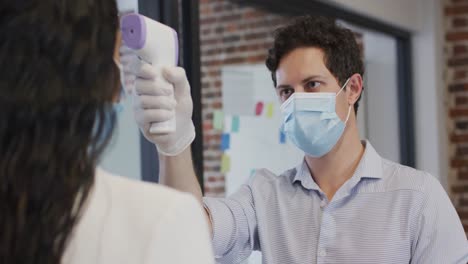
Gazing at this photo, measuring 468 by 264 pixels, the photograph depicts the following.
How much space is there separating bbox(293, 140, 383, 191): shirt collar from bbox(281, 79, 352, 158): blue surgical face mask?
71 mm

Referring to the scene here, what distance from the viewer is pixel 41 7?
747 millimetres

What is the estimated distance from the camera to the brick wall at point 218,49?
2979mm

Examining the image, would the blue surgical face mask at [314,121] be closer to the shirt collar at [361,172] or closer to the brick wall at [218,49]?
the shirt collar at [361,172]

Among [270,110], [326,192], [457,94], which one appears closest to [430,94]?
[457,94]

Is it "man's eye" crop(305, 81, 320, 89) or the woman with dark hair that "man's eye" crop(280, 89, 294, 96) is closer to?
"man's eye" crop(305, 81, 320, 89)

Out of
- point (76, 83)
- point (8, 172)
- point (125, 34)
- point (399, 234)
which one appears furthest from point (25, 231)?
point (399, 234)

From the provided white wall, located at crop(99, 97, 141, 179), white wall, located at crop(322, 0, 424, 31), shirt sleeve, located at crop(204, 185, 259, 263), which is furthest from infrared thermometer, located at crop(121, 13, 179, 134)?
white wall, located at crop(322, 0, 424, 31)

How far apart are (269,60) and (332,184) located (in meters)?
0.40

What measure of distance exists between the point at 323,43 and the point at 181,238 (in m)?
1.21

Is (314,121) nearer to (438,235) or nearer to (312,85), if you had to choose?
(312,85)

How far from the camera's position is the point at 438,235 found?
1.67 m

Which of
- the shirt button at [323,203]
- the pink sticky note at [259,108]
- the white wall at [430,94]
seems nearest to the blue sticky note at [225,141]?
the pink sticky note at [259,108]

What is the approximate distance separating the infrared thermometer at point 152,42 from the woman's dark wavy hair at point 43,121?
416 mm

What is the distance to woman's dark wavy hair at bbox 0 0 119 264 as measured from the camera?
2.44ft
